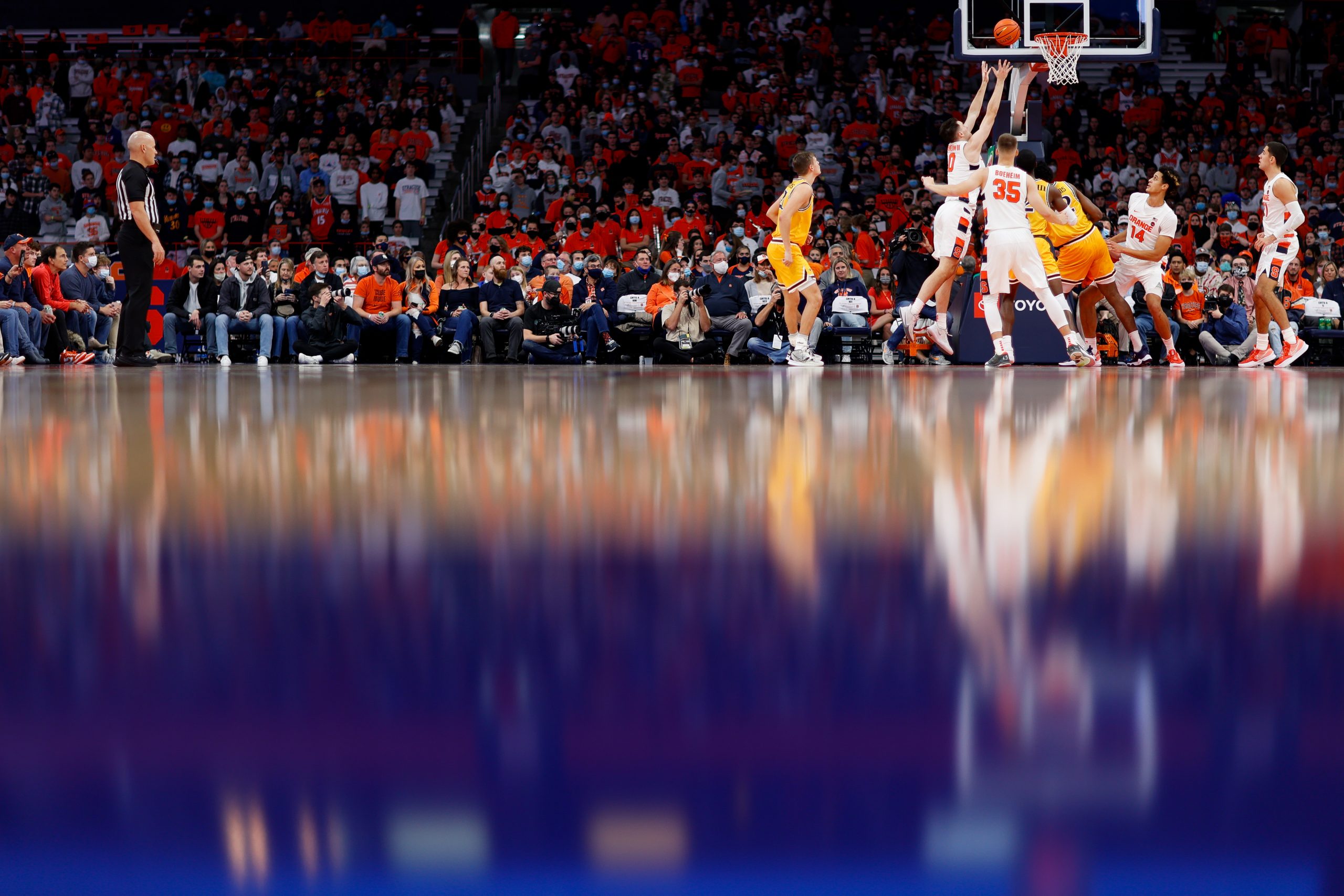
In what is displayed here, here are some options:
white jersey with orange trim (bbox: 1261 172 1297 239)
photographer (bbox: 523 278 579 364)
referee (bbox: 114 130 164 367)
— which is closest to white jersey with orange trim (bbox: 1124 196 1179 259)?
white jersey with orange trim (bbox: 1261 172 1297 239)

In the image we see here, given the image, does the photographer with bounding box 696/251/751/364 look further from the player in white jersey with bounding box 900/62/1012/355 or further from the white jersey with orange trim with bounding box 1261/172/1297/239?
the white jersey with orange trim with bounding box 1261/172/1297/239

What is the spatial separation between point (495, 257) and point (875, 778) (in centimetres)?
A: 1409

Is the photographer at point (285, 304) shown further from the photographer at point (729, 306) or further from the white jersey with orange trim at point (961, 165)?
the white jersey with orange trim at point (961, 165)

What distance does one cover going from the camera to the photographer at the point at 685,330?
13.6 metres

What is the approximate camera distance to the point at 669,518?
2053mm

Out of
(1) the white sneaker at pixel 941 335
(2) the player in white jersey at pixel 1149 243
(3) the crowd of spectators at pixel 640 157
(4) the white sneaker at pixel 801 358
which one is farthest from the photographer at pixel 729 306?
(2) the player in white jersey at pixel 1149 243

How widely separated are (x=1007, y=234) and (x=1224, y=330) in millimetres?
5007

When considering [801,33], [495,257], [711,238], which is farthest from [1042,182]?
[801,33]

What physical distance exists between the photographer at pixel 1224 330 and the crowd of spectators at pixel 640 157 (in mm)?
43

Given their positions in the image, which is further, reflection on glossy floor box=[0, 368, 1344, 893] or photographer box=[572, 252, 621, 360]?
photographer box=[572, 252, 621, 360]

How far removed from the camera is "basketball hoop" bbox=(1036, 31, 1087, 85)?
12773mm

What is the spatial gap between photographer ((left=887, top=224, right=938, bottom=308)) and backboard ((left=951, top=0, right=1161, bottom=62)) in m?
1.92

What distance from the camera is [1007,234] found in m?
9.73

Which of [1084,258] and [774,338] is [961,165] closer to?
[1084,258]
